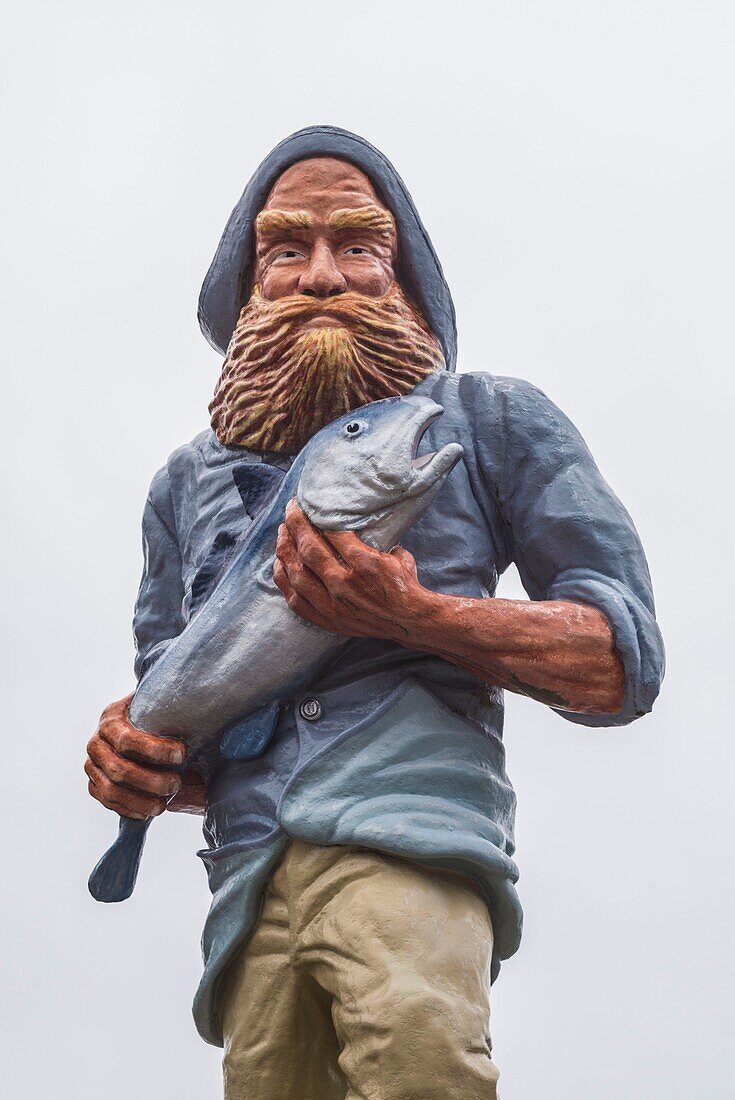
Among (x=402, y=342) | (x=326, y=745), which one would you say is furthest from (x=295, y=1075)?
(x=402, y=342)

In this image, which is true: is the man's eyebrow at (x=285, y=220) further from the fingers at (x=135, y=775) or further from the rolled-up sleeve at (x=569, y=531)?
the fingers at (x=135, y=775)

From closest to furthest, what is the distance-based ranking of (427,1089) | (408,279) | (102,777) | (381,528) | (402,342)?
(427,1089)
(381,528)
(102,777)
(402,342)
(408,279)

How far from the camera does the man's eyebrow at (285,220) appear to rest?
3.49 m

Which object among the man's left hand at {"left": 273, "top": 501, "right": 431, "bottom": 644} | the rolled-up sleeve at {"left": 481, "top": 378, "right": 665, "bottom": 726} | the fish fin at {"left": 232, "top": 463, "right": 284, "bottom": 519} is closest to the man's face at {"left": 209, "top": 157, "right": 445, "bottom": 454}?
the fish fin at {"left": 232, "top": 463, "right": 284, "bottom": 519}

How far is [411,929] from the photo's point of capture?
2.79m

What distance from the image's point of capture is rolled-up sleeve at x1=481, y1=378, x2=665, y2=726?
302 centimetres

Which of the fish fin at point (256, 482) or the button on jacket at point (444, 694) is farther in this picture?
the fish fin at point (256, 482)

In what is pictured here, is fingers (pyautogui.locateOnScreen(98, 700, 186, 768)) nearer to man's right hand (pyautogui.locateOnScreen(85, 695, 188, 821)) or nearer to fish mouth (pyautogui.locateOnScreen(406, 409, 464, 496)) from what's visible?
man's right hand (pyautogui.locateOnScreen(85, 695, 188, 821))

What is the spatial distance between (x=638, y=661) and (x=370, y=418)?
68 cm

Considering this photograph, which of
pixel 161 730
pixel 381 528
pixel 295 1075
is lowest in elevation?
pixel 295 1075

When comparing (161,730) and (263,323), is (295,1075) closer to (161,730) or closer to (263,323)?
(161,730)

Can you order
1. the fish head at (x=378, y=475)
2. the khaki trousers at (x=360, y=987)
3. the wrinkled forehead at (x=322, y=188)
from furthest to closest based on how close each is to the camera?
the wrinkled forehead at (x=322, y=188), the fish head at (x=378, y=475), the khaki trousers at (x=360, y=987)

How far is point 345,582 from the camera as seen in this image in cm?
290

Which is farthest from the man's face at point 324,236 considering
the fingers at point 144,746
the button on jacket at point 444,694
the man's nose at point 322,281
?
the fingers at point 144,746
